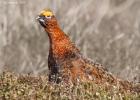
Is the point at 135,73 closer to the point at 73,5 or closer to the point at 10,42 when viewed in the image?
the point at 10,42

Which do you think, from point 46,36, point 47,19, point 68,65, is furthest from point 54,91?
point 46,36

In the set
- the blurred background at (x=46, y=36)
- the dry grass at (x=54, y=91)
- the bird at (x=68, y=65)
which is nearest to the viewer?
the dry grass at (x=54, y=91)

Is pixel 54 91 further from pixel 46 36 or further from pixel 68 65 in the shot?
pixel 46 36

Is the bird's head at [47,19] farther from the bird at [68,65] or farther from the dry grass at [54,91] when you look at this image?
the dry grass at [54,91]

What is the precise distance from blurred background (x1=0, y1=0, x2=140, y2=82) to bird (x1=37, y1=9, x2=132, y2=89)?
6.14m

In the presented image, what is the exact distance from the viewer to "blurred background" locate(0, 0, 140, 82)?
17.4 m

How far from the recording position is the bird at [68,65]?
379 inches

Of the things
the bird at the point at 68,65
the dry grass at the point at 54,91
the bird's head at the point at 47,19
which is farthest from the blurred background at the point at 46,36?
the dry grass at the point at 54,91

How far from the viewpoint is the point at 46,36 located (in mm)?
18688

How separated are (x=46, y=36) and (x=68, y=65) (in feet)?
29.5

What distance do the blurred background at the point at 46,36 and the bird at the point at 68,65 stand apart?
614cm

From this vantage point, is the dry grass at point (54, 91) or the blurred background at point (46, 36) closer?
the dry grass at point (54, 91)

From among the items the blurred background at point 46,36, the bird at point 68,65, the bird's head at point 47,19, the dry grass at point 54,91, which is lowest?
the dry grass at point 54,91

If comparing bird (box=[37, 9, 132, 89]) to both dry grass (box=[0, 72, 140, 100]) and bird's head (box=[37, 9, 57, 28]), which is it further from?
dry grass (box=[0, 72, 140, 100])
